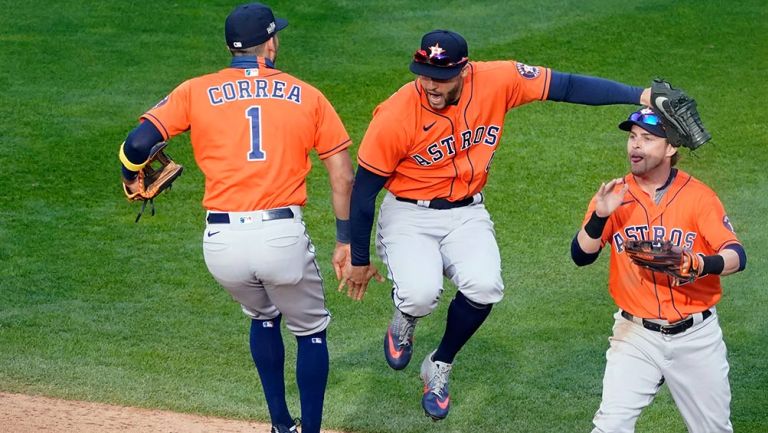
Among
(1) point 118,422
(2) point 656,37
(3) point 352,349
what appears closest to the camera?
(1) point 118,422

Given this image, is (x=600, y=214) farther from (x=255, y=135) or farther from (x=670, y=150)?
(x=255, y=135)

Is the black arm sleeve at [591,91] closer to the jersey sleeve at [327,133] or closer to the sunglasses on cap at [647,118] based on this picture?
the sunglasses on cap at [647,118]

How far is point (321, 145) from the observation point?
19.4 ft

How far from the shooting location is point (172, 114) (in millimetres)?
5781

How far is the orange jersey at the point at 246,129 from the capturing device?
226 inches

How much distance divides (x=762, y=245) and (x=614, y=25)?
5.58 m

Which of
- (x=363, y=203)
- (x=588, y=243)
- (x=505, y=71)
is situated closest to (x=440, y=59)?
(x=505, y=71)

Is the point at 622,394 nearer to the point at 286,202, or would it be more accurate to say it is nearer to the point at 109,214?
the point at 286,202

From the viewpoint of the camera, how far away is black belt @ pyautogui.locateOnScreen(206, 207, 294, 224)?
18.9 feet

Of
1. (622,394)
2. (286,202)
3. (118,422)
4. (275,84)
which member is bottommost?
(118,422)

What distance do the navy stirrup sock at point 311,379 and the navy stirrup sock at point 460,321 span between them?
Answer: 2.36 ft

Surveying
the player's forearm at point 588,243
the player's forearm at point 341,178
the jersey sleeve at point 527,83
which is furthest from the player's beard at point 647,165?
the player's forearm at point 341,178

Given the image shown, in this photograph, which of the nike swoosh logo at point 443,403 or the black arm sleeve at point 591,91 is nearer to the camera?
the black arm sleeve at point 591,91

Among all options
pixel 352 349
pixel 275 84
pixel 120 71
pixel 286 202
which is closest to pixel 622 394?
pixel 286 202
